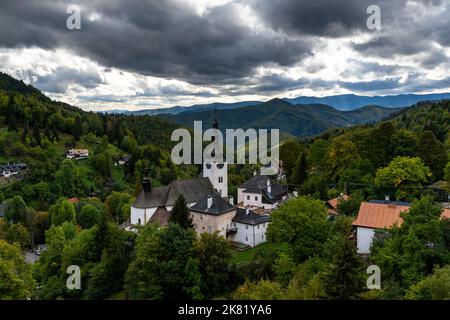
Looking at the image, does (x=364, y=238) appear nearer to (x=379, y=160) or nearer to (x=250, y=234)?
(x=250, y=234)

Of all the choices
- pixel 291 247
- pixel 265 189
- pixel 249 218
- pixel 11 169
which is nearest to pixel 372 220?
pixel 291 247

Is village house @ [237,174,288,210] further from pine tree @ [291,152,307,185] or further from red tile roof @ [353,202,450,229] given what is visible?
red tile roof @ [353,202,450,229]

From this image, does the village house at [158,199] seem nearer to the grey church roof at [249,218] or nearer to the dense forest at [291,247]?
the dense forest at [291,247]

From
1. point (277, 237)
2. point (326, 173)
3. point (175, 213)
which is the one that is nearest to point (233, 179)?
point (326, 173)

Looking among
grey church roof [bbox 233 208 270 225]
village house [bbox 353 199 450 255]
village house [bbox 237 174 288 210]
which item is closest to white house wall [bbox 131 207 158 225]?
grey church roof [bbox 233 208 270 225]

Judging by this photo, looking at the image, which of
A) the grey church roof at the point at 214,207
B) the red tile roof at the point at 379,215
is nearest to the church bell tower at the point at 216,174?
the grey church roof at the point at 214,207
